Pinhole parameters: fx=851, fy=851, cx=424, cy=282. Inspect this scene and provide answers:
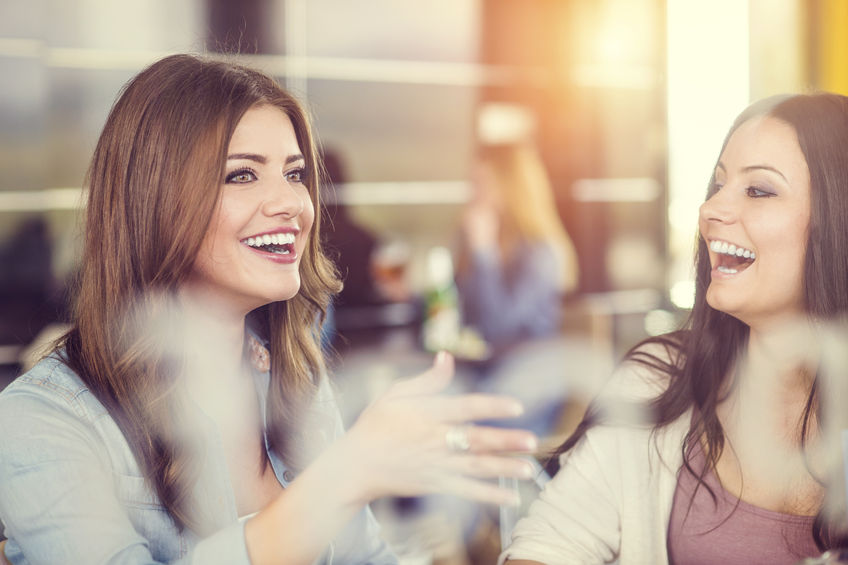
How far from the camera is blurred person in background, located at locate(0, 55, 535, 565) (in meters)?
0.93

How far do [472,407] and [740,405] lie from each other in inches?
25.7

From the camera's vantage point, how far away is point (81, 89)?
3059mm

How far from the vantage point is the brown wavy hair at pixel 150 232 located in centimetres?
107

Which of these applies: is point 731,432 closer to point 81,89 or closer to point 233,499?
point 233,499

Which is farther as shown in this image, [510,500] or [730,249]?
[730,249]

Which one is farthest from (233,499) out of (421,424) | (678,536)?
(678,536)

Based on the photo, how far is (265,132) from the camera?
3.75 ft

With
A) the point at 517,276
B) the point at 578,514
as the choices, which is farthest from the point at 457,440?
the point at 517,276

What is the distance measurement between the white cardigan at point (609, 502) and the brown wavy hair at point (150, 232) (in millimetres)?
500

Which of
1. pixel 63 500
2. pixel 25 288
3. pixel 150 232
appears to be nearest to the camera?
pixel 63 500

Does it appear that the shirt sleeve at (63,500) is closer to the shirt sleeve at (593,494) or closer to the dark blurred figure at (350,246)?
the shirt sleeve at (593,494)

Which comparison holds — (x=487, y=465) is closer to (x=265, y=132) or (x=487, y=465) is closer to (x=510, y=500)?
(x=510, y=500)

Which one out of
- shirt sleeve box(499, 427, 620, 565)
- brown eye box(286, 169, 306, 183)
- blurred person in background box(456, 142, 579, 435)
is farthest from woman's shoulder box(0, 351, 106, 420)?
blurred person in background box(456, 142, 579, 435)

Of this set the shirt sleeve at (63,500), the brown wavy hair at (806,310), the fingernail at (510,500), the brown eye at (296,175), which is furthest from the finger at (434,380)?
the brown wavy hair at (806,310)
